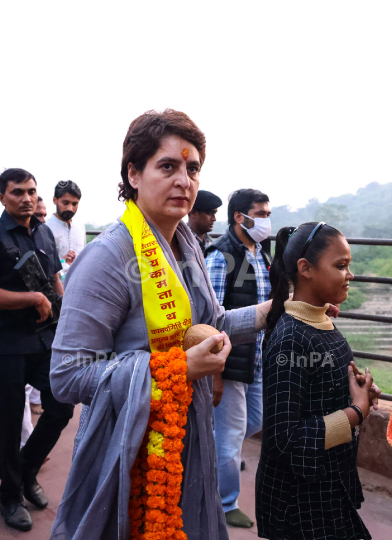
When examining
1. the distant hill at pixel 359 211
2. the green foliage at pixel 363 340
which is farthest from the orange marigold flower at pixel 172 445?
the distant hill at pixel 359 211

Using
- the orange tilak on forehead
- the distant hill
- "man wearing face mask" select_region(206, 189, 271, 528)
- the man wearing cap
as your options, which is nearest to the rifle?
"man wearing face mask" select_region(206, 189, 271, 528)

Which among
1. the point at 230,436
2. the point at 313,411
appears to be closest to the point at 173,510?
the point at 313,411

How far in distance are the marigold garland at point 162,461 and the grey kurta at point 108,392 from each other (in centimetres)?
5

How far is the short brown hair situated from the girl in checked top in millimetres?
590

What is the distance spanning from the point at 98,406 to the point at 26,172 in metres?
2.28

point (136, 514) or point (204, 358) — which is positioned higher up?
point (204, 358)

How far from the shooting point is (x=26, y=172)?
324cm

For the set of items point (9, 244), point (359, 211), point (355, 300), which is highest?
point (9, 244)

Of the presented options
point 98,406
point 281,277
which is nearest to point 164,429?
point 98,406

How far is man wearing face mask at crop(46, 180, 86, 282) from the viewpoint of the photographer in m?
4.88

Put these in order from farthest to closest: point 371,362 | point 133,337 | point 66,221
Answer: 1. point 371,362
2. point 66,221
3. point 133,337

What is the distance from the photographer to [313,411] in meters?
1.68

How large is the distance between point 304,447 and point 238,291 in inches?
63.8

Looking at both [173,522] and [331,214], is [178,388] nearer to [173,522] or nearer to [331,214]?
[173,522]
